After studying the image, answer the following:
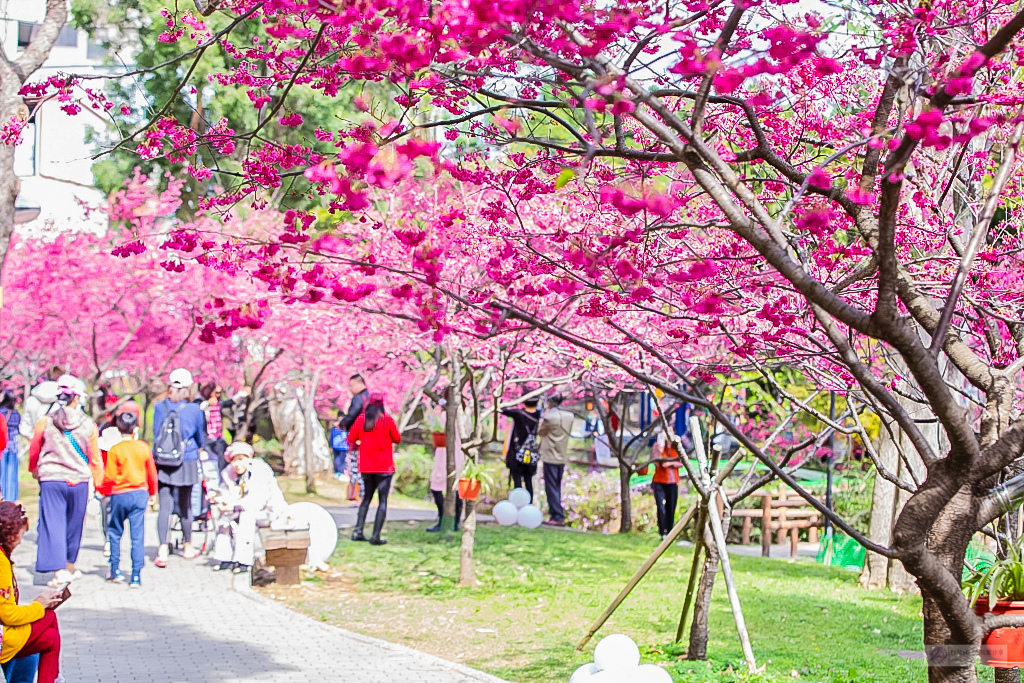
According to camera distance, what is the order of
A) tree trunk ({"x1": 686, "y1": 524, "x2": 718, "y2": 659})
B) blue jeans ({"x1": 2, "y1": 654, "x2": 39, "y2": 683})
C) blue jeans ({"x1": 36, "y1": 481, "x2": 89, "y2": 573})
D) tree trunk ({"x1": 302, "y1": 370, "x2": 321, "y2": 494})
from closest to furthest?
blue jeans ({"x1": 2, "y1": 654, "x2": 39, "y2": 683}) → tree trunk ({"x1": 686, "y1": 524, "x2": 718, "y2": 659}) → blue jeans ({"x1": 36, "y1": 481, "x2": 89, "y2": 573}) → tree trunk ({"x1": 302, "y1": 370, "x2": 321, "y2": 494})

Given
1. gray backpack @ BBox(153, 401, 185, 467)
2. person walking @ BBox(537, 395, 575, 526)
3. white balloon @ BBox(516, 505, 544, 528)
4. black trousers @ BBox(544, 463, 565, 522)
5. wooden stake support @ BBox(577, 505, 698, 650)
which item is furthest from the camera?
black trousers @ BBox(544, 463, 565, 522)

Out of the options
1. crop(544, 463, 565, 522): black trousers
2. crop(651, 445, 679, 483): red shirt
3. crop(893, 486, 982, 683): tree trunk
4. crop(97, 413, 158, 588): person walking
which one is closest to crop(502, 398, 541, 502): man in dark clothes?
crop(544, 463, 565, 522): black trousers

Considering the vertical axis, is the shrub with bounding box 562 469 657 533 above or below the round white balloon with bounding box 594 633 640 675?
above

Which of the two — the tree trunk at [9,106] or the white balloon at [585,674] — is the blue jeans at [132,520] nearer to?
the tree trunk at [9,106]

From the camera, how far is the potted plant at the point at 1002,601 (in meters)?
4.75

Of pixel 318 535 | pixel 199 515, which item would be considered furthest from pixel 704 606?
pixel 199 515

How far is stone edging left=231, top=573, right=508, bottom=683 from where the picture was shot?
782 cm

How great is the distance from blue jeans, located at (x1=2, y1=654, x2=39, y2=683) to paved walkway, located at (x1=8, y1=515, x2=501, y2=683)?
1.73m

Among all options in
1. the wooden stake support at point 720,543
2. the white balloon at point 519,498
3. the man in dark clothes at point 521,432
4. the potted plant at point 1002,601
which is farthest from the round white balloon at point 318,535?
the potted plant at point 1002,601

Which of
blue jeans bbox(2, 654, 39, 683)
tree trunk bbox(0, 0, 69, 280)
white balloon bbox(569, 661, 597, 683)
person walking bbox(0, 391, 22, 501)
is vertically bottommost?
blue jeans bbox(2, 654, 39, 683)

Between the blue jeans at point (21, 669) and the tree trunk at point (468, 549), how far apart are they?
19.3 ft

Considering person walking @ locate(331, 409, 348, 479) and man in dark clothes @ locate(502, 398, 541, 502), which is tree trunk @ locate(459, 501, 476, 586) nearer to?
man in dark clothes @ locate(502, 398, 541, 502)

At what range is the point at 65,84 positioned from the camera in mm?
6055

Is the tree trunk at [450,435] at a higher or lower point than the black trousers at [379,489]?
higher
